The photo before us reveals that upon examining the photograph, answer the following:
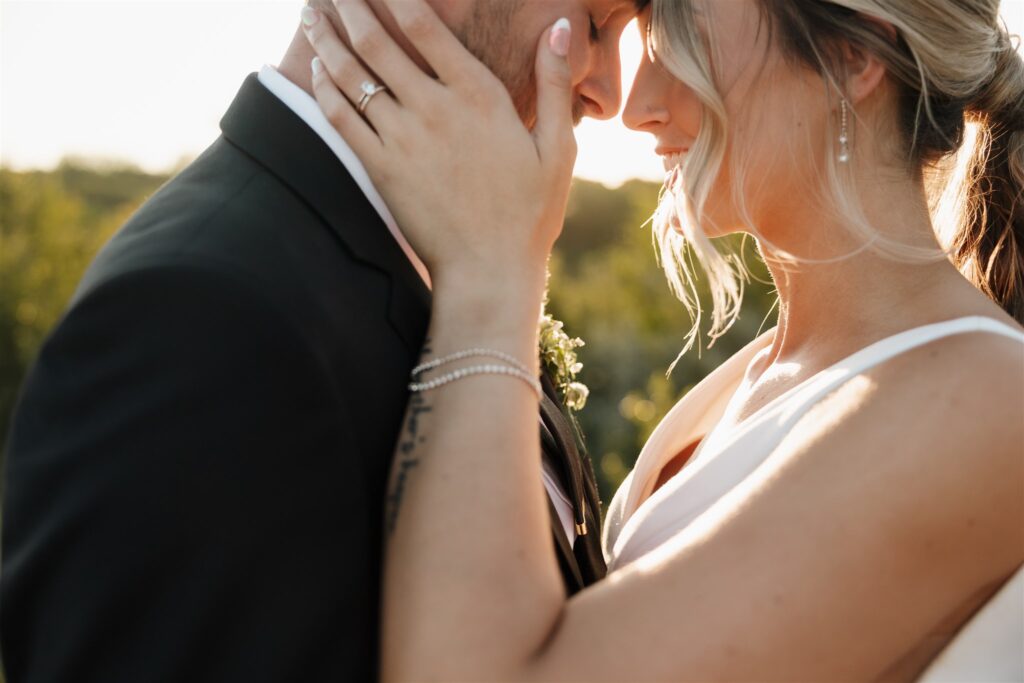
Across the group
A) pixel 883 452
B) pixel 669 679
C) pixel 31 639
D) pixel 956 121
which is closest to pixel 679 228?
pixel 956 121

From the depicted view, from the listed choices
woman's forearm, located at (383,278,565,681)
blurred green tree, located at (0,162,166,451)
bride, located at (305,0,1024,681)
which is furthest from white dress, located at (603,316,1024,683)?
blurred green tree, located at (0,162,166,451)

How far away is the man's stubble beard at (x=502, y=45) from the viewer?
94.2 inches

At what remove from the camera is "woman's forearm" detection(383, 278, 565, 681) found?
1.81m

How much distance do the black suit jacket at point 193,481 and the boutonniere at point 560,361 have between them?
1.38 m

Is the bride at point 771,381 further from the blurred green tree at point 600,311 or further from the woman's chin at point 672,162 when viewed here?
the blurred green tree at point 600,311

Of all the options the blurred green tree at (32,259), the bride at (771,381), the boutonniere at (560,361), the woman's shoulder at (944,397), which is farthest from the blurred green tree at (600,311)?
the woman's shoulder at (944,397)

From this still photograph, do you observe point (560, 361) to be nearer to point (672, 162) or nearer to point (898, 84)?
point (672, 162)

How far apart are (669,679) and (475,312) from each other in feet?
2.55

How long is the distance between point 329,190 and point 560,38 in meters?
0.72

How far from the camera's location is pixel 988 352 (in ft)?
7.16

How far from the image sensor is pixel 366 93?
7.27 feet

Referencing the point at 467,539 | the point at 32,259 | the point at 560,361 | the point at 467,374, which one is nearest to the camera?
the point at 467,539

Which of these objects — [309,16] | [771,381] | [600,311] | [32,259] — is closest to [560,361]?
[771,381]

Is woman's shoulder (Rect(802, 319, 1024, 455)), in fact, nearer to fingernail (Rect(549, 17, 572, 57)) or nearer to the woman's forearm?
the woman's forearm
